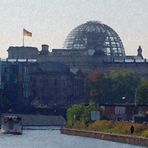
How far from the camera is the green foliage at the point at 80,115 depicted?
434 feet

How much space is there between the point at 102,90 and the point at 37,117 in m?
28.5

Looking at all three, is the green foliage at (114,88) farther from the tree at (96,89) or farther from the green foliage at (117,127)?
the green foliage at (117,127)

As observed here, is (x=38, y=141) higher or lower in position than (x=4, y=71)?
lower

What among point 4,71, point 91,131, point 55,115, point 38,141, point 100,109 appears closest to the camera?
point 38,141

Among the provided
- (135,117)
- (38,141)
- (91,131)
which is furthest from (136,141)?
(135,117)

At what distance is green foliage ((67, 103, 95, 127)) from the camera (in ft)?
434

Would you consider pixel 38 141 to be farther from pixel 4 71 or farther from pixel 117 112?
pixel 4 71

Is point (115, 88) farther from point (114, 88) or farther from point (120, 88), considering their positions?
point (120, 88)

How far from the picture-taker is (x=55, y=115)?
163m

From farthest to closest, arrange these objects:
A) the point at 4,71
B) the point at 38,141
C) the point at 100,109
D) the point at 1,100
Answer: the point at 4,71 < the point at 1,100 < the point at 100,109 < the point at 38,141

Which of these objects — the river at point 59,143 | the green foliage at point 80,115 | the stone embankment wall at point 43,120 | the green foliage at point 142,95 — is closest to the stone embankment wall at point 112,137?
the river at point 59,143

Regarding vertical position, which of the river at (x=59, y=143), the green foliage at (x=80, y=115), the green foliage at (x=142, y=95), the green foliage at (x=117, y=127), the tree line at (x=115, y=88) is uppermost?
the tree line at (x=115, y=88)

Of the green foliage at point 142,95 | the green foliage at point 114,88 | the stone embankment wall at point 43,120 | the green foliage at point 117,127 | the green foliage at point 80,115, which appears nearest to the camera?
the green foliage at point 117,127

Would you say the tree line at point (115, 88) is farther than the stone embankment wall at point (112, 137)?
Yes
